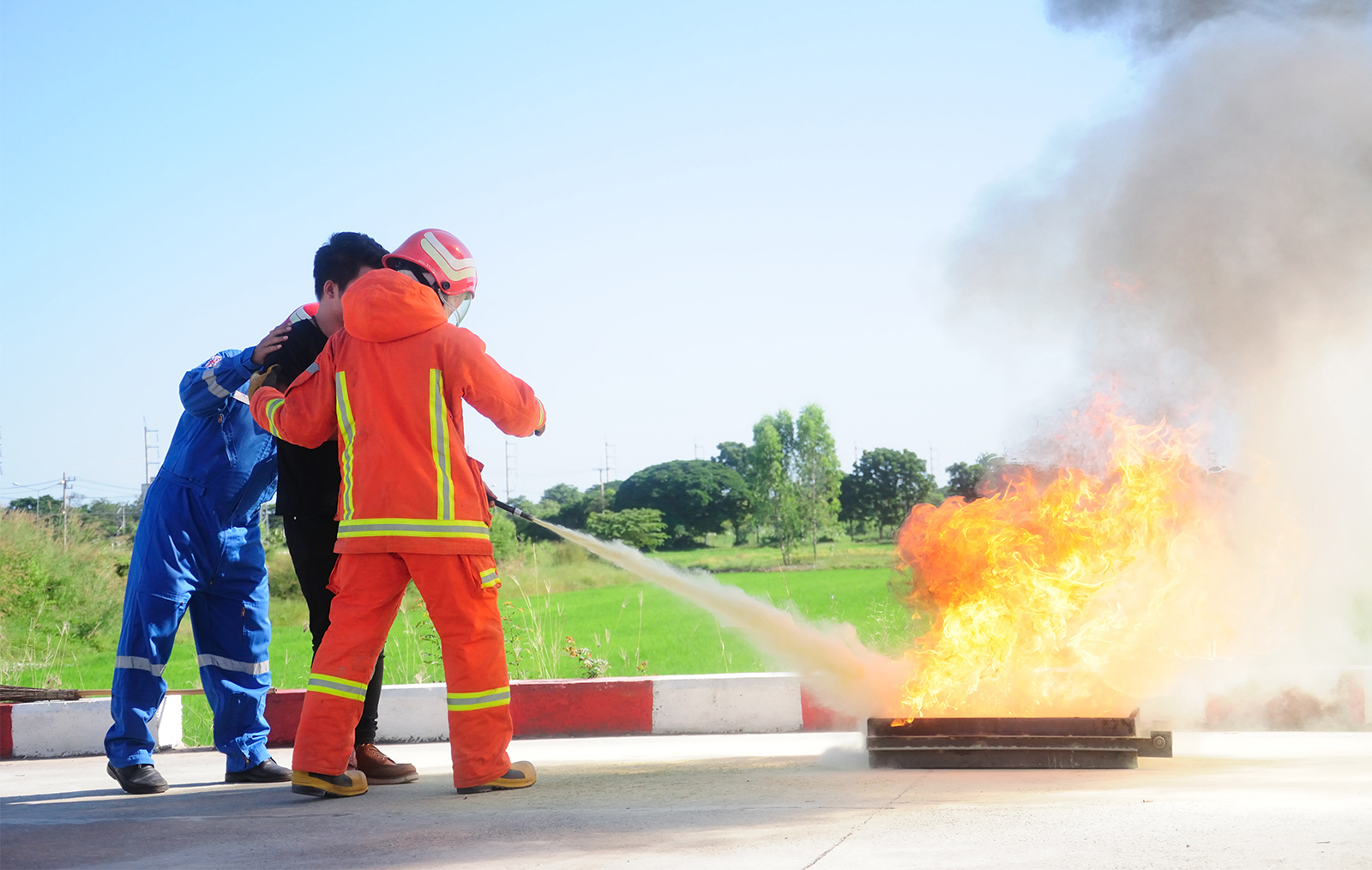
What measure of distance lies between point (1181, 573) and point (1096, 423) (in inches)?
→ 37.0

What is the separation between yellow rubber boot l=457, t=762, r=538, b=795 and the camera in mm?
4062

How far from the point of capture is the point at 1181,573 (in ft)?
16.8

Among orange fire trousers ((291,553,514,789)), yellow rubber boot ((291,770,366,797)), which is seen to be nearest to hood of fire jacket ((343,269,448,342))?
orange fire trousers ((291,553,514,789))

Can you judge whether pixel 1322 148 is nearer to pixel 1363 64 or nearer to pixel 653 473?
pixel 1363 64

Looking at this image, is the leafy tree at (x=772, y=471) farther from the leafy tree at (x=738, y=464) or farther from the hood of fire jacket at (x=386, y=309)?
the hood of fire jacket at (x=386, y=309)

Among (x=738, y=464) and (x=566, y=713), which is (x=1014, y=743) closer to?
(x=566, y=713)

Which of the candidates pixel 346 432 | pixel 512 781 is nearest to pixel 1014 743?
pixel 512 781

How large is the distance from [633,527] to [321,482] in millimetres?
62694

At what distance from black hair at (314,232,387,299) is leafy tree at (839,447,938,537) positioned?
212 feet

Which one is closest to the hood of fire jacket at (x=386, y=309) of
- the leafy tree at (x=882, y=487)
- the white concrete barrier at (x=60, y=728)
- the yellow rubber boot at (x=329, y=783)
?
the yellow rubber boot at (x=329, y=783)

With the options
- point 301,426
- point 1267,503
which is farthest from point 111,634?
point 1267,503

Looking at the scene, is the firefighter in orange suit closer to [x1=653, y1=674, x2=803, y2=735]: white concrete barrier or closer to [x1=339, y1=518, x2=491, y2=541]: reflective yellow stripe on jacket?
[x1=339, y1=518, x2=491, y2=541]: reflective yellow stripe on jacket

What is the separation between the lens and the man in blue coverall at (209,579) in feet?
14.6

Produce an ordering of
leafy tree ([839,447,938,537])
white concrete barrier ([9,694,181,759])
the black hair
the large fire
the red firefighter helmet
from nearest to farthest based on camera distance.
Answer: the red firefighter helmet
the black hair
the large fire
white concrete barrier ([9,694,181,759])
leafy tree ([839,447,938,537])
